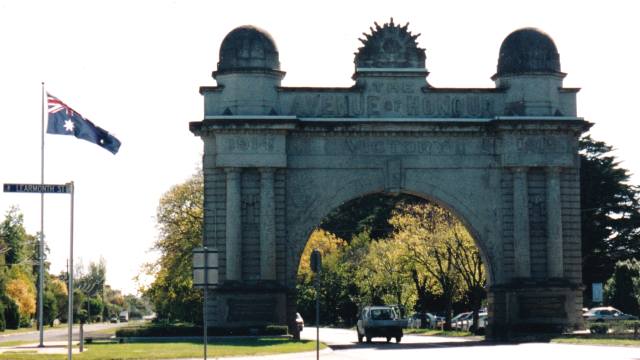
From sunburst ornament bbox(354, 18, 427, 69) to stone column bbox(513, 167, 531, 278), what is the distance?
6.17m

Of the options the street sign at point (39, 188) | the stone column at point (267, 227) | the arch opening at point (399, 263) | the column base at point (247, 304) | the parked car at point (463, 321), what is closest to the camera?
the street sign at point (39, 188)

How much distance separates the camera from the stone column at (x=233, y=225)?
152 ft

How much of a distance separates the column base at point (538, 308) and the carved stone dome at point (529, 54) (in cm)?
890

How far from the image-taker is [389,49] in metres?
47.6

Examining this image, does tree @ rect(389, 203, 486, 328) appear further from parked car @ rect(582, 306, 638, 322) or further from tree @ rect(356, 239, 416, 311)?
parked car @ rect(582, 306, 638, 322)

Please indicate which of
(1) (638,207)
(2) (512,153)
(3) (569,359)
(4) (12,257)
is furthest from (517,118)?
(4) (12,257)

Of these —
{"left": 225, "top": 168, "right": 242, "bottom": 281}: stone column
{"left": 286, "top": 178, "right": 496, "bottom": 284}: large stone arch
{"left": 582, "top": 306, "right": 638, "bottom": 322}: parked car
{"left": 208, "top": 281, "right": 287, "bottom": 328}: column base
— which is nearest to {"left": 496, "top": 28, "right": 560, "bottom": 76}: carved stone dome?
{"left": 286, "top": 178, "right": 496, "bottom": 284}: large stone arch

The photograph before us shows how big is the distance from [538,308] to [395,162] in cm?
844

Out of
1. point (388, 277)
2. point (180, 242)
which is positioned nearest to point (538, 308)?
point (388, 277)

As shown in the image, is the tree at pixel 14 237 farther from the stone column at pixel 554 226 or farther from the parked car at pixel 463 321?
the stone column at pixel 554 226

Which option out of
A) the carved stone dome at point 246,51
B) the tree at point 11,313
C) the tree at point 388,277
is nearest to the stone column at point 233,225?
the carved stone dome at point 246,51

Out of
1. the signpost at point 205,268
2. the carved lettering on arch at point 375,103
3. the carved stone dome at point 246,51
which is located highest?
the carved stone dome at point 246,51

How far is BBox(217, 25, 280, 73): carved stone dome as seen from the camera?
47.0 meters

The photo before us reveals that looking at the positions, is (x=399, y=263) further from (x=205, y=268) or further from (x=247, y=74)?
(x=205, y=268)
